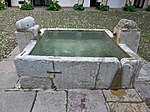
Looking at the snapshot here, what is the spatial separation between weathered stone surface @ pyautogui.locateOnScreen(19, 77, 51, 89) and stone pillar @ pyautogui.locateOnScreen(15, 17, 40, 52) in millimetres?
1088

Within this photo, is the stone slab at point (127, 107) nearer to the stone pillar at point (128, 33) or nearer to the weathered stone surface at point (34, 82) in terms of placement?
the weathered stone surface at point (34, 82)

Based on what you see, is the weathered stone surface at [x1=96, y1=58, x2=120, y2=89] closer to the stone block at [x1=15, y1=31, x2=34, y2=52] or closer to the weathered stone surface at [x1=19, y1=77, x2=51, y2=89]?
the weathered stone surface at [x1=19, y1=77, x2=51, y2=89]

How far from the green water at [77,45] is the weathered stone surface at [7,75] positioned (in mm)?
600

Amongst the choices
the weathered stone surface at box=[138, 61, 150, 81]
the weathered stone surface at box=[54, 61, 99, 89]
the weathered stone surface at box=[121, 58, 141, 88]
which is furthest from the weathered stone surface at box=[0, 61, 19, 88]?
the weathered stone surface at box=[138, 61, 150, 81]

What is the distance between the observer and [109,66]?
2.82 metres

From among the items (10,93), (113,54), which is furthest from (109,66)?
(10,93)

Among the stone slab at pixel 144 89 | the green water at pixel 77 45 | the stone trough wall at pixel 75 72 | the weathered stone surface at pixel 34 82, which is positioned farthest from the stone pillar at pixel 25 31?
the stone slab at pixel 144 89

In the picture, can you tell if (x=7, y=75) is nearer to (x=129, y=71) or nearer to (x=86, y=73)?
(x=86, y=73)

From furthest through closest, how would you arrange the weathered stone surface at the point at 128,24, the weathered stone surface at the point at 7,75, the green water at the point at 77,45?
the weathered stone surface at the point at 128,24 < the green water at the point at 77,45 < the weathered stone surface at the point at 7,75

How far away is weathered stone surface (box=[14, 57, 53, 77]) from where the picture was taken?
109 inches

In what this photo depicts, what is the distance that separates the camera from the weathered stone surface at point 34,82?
9.49ft

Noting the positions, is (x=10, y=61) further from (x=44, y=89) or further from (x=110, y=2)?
(x=110, y=2)

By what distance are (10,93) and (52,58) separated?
2.77 ft

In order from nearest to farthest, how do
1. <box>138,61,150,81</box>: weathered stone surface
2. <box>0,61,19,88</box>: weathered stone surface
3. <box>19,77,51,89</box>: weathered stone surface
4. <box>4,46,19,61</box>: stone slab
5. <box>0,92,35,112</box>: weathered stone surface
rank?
<box>0,92,35,112</box>: weathered stone surface → <box>19,77,51,89</box>: weathered stone surface → <box>0,61,19,88</box>: weathered stone surface → <box>138,61,150,81</box>: weathered stone surface → <box>4,46,19,61</box>: stone slab
